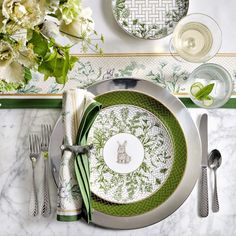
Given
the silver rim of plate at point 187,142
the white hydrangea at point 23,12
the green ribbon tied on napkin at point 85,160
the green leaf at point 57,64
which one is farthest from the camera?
the silver rim of plate at point 187,142

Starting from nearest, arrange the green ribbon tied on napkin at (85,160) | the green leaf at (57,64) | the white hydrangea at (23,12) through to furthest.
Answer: the white hydrangea at (23,12)
the green leaf at (57,64)
the green ribbon tied on napkin at (85,160)

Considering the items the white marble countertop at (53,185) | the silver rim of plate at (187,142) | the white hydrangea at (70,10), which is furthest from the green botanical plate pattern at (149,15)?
the white hydrangea at (70,10)

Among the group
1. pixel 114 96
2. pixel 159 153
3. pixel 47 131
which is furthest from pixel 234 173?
pixel 47 131

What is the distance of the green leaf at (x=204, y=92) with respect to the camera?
3.41ft

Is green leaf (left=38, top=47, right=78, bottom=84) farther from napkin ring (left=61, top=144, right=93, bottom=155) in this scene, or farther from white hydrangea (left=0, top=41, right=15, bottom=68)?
napkin ring (left=61, top=144, right=93, bottom=155)

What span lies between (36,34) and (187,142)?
0.52 m

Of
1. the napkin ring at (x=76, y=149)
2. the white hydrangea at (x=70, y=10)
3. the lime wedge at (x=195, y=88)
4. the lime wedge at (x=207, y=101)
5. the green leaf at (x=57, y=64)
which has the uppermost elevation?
the white hydrangea at (x=70, y=10)

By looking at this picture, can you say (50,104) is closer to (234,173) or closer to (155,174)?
(155,174)

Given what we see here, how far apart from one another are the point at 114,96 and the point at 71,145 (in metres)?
0.19

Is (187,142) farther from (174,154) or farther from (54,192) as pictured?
(54,192)

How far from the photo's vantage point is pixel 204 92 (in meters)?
1.04

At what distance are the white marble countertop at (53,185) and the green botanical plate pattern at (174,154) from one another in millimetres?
56

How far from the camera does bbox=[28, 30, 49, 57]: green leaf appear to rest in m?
0.65

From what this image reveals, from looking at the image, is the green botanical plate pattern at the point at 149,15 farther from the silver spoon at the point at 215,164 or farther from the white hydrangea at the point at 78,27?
the white hydrangea at the point at 78,27
